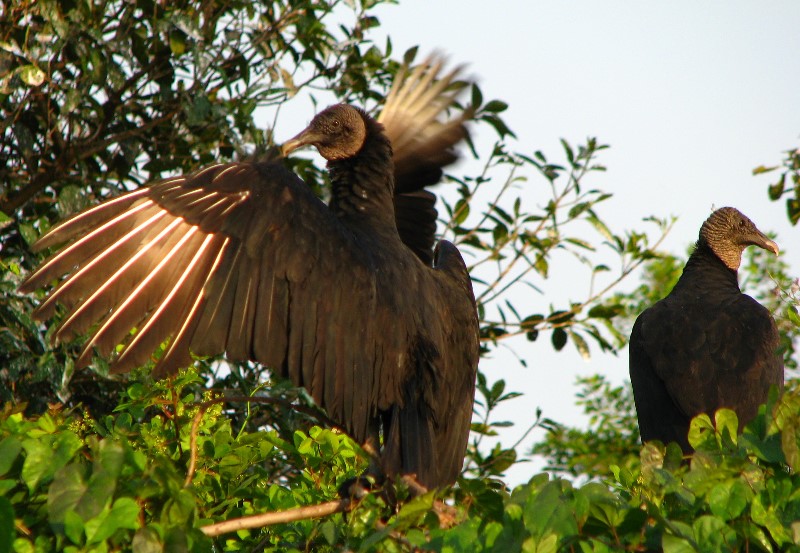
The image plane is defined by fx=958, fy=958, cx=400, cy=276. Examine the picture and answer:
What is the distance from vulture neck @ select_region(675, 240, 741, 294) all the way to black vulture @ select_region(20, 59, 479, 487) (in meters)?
1.70

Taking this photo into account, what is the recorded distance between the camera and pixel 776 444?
1.70m

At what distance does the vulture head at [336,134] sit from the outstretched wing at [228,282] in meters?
0.69

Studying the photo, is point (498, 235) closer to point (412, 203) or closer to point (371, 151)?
point (412, 203)

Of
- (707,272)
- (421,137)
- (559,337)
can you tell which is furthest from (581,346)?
(421,137)

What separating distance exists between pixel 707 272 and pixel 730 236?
1.50 ft

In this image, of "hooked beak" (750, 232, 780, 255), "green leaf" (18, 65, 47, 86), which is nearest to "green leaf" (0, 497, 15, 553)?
"green leaf" (18, 65, 47, 86)

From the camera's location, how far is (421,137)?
3982 millimetres

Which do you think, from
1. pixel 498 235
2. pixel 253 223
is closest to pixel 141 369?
pixel 253 223

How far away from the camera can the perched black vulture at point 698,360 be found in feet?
12.1

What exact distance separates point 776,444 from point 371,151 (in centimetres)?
199

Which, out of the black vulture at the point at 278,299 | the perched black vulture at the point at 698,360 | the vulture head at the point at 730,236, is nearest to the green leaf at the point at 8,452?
the black vulture at the point at 278,299

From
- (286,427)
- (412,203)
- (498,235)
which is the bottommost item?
(286,427)

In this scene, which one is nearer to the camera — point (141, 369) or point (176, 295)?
point (176, 295)

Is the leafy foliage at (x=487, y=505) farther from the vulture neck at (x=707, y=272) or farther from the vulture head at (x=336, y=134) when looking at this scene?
the vulture neck at (x=707, y=272)
